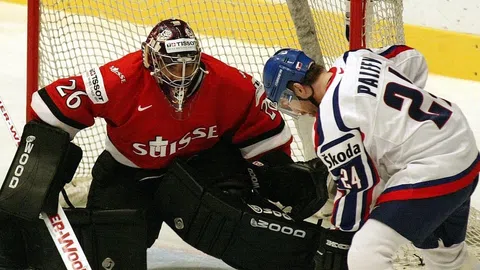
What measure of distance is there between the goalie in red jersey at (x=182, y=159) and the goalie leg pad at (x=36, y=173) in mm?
18

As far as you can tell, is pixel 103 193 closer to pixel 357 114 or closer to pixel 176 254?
pixel 176 254

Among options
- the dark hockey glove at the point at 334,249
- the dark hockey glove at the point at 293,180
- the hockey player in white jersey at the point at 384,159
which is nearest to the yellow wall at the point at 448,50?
the dark hockey glove at the point at 293,180

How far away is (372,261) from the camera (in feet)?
7.77

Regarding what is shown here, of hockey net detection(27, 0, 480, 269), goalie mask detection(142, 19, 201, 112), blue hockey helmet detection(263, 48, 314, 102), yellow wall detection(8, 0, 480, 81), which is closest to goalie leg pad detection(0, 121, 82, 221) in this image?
goalie mask detection(142, 19, 201, 112)

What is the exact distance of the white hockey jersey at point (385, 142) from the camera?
2.42m

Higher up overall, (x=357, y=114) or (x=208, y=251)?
(x=357, y=114)

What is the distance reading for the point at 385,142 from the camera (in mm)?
2438

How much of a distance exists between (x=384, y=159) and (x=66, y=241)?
3.07 ft

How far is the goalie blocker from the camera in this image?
2.86 m

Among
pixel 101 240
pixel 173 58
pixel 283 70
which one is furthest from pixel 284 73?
pixel 101 240

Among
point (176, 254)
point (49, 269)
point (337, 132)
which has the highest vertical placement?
point (337, 132)

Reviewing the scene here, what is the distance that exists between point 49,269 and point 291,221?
28.6 inches

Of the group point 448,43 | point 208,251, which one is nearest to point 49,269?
point 208,251

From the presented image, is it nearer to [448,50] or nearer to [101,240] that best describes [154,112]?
[101,240]
